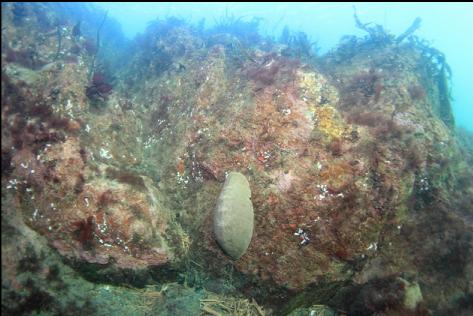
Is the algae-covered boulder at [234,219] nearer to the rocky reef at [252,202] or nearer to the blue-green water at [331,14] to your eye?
the rocky reef at [252,202]

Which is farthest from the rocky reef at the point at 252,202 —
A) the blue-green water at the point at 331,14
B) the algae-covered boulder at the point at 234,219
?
the blue-green water at the point at 331,14

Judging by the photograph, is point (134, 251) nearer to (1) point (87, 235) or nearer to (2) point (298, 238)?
(1) point (87, 235)

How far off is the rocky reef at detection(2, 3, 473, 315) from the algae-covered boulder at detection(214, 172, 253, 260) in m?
0.13

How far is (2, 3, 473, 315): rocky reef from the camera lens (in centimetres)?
464

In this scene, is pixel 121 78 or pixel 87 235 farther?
pixel 121 78

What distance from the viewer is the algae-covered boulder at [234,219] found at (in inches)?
193

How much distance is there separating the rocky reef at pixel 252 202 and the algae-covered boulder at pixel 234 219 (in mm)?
126

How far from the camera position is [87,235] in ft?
15.4

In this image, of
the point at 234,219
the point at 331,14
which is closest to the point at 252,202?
the point at 234,219

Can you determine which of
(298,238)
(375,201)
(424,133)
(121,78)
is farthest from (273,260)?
(121,78)

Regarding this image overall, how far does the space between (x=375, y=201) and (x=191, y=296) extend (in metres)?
3.52

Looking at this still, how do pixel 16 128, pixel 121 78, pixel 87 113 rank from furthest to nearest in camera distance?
pixel 121 78, pixel 87 113, pixel 16 128

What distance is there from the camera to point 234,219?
4.91 m

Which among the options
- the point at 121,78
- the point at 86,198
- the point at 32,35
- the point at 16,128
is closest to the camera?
the point at 16,128
